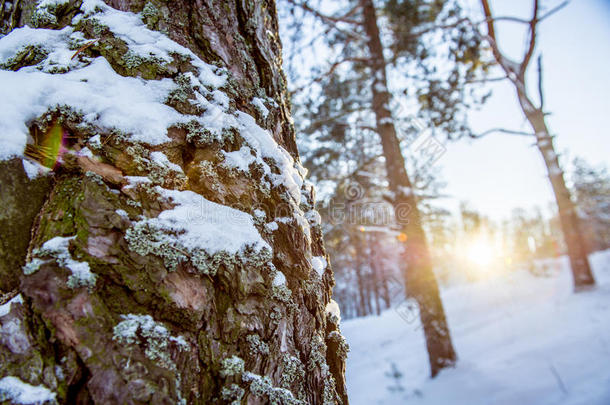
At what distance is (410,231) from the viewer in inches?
207

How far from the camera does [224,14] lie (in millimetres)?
1542

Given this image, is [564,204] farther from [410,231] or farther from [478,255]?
[478,255]

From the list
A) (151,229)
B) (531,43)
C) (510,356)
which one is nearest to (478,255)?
(531,43)

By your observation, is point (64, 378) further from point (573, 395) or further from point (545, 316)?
point (545, 316)

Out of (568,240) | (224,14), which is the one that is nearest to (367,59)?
(224,14)

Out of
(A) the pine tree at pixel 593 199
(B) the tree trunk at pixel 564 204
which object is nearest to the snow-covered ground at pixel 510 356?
(B) the tree trunk at pixel 564 204

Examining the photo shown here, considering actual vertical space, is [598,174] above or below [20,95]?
above

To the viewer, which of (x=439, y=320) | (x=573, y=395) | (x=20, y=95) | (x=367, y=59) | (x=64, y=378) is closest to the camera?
(x=64, y=378)

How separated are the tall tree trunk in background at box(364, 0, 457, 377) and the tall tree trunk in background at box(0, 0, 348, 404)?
4.20 metres

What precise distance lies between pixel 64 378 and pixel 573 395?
5.38 m

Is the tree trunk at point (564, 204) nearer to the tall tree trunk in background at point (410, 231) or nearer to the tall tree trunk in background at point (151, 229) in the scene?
the tall tree trunk in background at point (410, 231)

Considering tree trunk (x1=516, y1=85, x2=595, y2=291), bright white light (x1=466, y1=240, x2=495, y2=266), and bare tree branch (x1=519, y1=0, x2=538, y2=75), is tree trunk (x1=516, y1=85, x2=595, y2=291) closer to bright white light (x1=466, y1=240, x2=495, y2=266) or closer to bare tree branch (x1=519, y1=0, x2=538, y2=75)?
bare tree branch (x1=519, y1=0, x2=538, y2=75)

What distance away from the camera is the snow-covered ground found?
3916 millimetres

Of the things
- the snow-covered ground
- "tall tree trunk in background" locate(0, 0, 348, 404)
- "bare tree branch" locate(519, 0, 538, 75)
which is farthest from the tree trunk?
"tall tree trunk in background" locate(0, 0, 348, 404)
